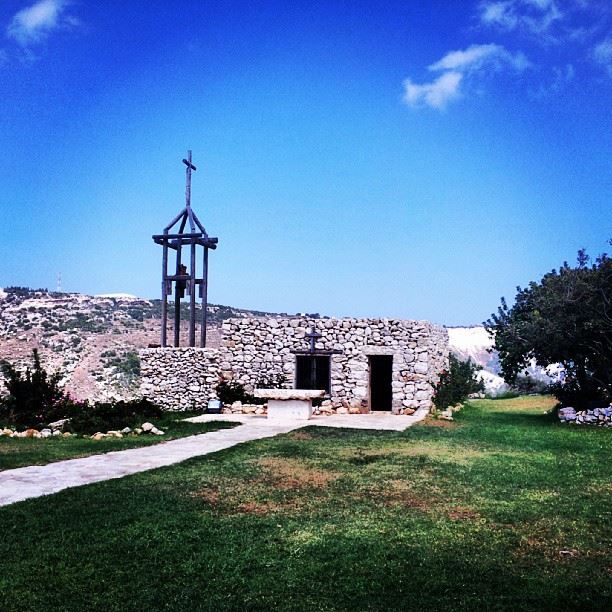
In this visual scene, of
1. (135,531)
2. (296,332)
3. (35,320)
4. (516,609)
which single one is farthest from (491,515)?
(35,320)

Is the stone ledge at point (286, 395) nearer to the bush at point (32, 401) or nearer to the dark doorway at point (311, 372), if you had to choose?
the dark doorway at point (311, 372)

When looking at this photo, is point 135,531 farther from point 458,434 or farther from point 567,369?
point 567,369

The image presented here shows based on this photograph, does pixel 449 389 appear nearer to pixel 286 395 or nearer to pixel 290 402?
pixel 290 402

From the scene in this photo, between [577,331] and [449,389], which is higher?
[577,331]

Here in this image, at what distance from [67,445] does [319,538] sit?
7882mm

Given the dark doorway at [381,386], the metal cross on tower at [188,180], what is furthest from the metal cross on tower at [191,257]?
the dark doorway at [381,386]

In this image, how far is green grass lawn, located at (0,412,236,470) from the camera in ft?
34.9

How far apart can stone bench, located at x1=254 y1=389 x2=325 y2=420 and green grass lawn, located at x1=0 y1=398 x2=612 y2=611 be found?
7.10m

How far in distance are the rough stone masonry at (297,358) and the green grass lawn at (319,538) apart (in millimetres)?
9294

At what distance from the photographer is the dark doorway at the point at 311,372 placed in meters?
20.8

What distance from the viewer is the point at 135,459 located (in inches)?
422

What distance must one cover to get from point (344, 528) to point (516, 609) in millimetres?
2277

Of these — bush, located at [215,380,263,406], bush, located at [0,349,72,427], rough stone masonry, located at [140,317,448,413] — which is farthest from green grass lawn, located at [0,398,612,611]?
bush, located at [215,380,263,406]

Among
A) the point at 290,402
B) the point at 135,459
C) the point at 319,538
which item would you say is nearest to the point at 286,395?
the point at 290,402
